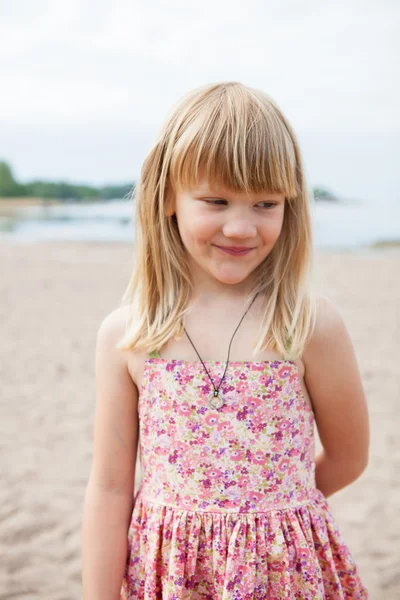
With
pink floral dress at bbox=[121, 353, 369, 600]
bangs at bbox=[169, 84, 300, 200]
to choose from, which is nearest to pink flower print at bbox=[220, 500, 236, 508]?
pink floral dress at bbox=[121, 353, 369, 600]

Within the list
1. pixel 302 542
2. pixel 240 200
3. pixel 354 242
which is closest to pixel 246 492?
pixel 302 542

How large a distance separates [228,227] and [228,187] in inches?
3.6

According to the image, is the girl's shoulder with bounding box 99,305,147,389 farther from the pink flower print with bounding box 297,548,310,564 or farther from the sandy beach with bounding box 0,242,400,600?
the pink flower print with bounding box 297,548,310,564

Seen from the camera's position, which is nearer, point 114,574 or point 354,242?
point 114,574

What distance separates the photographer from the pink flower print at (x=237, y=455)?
163cm

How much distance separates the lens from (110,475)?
1.77m

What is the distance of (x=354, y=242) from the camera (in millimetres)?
27547

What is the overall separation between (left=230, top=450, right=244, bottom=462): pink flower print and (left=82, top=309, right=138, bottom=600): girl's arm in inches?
11.7

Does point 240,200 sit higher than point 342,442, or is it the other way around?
point 240,200

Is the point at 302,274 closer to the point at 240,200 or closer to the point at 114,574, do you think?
the point at 240,200

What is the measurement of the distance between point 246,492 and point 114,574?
425 mm

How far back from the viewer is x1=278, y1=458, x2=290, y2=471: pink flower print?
166 cm

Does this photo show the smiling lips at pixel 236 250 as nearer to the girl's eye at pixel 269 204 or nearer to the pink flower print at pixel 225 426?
the girl's eye at pixel 269 204

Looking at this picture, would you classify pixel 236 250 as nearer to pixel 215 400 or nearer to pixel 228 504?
pixel 215 400
